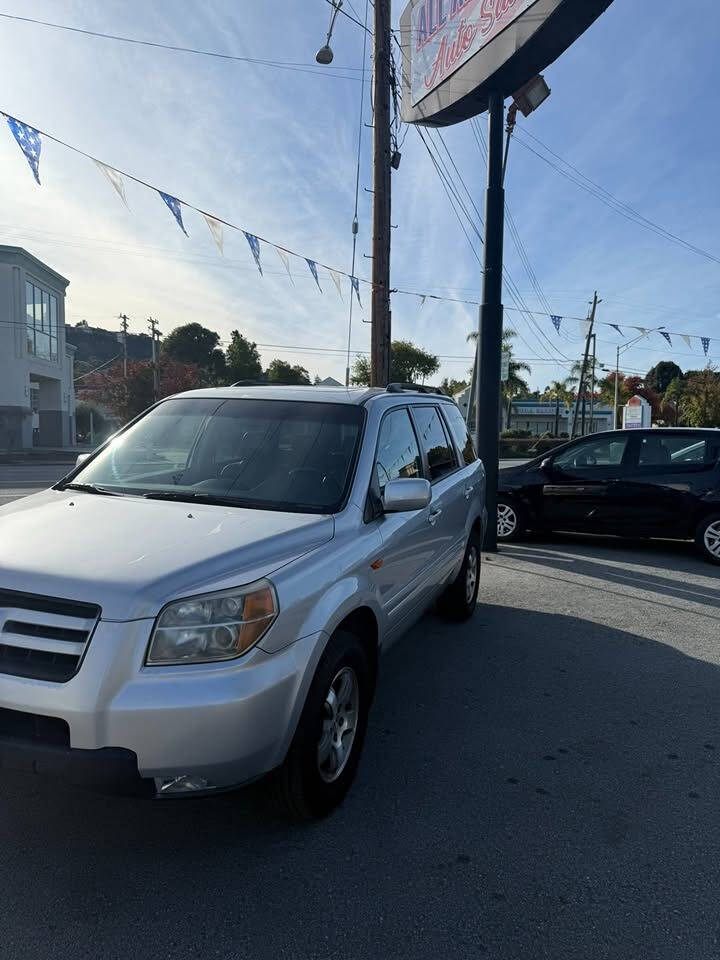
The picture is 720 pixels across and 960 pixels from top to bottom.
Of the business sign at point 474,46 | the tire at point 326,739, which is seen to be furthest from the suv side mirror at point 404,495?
the business sign at point 474,46

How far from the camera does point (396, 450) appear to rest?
413cm

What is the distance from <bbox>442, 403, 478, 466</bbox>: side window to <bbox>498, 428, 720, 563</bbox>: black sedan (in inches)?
138

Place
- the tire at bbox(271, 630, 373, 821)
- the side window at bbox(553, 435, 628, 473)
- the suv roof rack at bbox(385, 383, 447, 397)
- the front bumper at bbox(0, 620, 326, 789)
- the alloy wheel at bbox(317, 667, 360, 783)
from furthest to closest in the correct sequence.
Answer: the side window at bbox(553, 435, 628, 473) → the suv roof rack at bbox(385, 383, 447, 397) → the alloy wheel at bbox(317, 667, 360, 783) → the tire at bbox(271, 630, 373, 821) → the front bumper at bbox(0, 620, 326, 789)

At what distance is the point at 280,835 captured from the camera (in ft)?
9.30

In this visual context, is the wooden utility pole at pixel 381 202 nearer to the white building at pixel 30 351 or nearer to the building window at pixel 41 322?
the white building at pixel 30 351

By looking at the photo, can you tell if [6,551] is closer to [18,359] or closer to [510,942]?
[510,942]

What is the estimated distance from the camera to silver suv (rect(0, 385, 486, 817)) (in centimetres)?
228

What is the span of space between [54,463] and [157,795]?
30661 millimetres

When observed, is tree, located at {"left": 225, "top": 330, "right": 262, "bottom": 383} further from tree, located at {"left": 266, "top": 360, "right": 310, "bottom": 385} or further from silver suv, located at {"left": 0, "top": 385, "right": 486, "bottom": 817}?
silver suv, located at {"left": 0, "top": 385, "right": 486, "bottom": 817}

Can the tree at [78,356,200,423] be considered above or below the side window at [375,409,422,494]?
above

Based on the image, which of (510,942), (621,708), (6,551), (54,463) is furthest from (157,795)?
(54,463)

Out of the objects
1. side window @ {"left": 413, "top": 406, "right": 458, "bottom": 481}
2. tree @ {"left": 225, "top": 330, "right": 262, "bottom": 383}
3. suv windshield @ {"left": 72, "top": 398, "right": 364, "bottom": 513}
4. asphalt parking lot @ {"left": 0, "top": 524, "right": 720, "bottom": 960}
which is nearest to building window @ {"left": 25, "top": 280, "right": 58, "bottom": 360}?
tree @ {"left": 225, "top": 330, "right": 262, "bottom": 383}

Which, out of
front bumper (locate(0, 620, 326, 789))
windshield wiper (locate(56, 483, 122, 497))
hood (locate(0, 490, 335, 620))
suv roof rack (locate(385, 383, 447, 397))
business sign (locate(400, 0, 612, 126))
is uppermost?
business sign (locate(400, 0, 612, 126))

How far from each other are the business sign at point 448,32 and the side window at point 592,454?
17.1 ft
